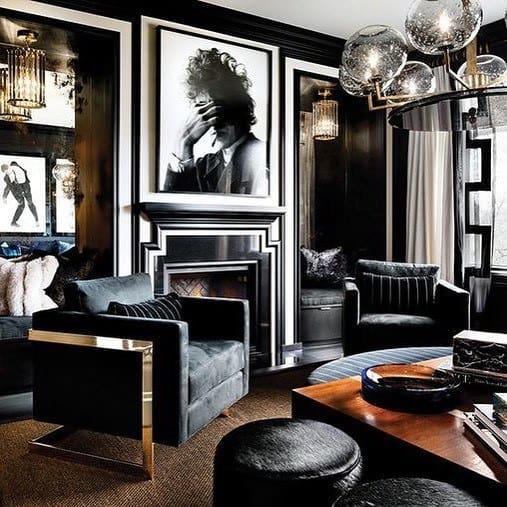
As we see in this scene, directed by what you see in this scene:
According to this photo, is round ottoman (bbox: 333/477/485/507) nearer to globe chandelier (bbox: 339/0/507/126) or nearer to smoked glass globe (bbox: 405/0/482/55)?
globe chandelier (bbox: 339/0/507/126)

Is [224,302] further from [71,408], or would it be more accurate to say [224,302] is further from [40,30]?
[40,30]

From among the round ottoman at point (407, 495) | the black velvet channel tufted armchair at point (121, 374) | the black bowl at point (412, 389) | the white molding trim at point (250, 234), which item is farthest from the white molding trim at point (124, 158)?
the round ottoman at point (407, 495)

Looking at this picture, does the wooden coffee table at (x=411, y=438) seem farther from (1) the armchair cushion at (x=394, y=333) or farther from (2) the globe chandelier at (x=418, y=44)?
(1) the armchair cushion at (x=394, y=333)

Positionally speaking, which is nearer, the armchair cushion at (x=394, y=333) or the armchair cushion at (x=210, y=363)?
the armchair cushion at (x=210, y=363)

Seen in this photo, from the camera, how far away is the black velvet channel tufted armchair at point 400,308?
3.60 meters

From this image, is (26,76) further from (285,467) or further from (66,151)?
(285,467)

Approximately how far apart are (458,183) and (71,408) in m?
3.42

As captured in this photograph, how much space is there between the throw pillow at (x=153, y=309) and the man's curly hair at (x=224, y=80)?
1.62m

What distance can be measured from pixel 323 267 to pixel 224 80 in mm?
1878

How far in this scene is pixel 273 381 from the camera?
3.86 meters

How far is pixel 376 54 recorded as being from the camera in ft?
6.80

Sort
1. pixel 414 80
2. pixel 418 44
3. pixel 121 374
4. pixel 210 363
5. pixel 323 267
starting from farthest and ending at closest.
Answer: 1. pixel 323 267
2. pixel 210 363
3. pixel 414 80
4. pixel 121 374
5. pixel 418 44

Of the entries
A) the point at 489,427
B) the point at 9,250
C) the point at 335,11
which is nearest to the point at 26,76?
the point at 9,250

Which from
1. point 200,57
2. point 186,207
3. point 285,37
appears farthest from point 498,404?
point 285,37
